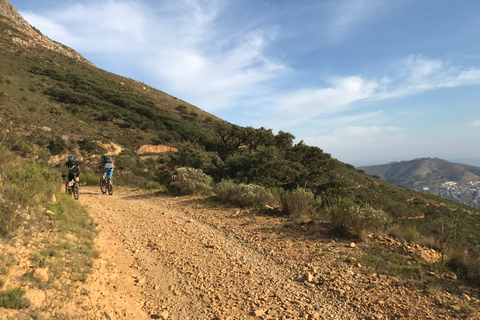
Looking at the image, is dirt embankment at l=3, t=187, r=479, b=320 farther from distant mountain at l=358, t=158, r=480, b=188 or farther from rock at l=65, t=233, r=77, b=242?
distant mountain at l=358, t=158, r=480, b=188

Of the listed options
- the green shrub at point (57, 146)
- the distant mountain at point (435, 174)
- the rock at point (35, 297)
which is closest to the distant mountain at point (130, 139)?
the green shrub at point (57, 146)

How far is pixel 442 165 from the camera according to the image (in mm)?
103375

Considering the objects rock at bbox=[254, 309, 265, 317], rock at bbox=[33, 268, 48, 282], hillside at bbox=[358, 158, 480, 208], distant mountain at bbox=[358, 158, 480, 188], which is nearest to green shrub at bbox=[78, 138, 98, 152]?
rock at bbox=[33, 268, 48, 282]

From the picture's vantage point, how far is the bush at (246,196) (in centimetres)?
923

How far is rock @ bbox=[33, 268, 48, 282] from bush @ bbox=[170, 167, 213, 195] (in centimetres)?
825

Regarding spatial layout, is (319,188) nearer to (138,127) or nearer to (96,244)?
(96,244)

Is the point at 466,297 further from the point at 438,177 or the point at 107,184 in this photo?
the point at 438,177

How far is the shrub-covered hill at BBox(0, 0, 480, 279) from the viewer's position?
561 inches

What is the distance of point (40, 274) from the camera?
3.34 m

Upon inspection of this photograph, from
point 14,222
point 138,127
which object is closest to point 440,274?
point 14,222

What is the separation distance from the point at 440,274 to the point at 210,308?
3933mm

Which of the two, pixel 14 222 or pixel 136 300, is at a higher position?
pixel 14 222

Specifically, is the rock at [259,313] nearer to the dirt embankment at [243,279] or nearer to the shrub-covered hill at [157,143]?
the dirt embankment at [243,279]

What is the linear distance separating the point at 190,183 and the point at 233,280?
25.4 ft
